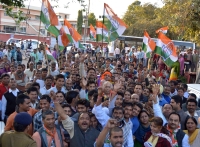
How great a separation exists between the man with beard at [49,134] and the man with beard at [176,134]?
1.70 meters

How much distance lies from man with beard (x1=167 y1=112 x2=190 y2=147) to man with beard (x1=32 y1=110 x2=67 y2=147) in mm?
1698

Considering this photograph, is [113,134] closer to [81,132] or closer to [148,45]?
Result: [81,132]

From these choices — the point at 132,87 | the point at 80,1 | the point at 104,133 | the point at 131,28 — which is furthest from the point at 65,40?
Result: the point at 131,28

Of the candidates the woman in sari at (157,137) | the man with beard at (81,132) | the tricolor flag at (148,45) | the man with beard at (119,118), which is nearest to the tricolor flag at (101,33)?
the tricolor flag at (148,45)

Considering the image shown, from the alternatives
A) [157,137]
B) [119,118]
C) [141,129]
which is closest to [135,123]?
[141,129]

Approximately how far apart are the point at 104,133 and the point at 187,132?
2018 mm

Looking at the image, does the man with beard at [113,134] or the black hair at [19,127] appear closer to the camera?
the black hair at [19,127]

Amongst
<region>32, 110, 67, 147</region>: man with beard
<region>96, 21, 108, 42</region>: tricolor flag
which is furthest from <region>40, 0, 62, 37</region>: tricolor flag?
<region>32, 110, 67, 147</region>: man with beard

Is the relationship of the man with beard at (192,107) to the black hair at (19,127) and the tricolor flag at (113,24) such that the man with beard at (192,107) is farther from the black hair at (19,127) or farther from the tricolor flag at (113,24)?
the tricolor flag at (113,24)

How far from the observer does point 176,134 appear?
5.59 meters

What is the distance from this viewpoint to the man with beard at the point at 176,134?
5.48 m

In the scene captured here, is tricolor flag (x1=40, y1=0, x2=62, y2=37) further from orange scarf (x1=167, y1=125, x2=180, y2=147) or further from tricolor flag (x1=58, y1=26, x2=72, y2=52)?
orange scarf (x1=167, y1=125, x2=180, y2=147)

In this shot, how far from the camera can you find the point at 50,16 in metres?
11.3

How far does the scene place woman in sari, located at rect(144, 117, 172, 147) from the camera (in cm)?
500
